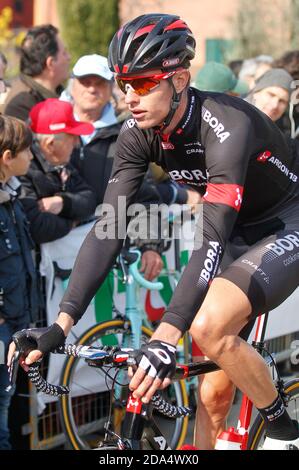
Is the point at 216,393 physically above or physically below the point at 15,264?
below

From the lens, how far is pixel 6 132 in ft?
15.8

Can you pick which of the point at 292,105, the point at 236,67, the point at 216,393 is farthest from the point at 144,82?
the point at 236,67

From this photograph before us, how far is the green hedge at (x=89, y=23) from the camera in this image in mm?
18531

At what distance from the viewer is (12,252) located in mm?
4707

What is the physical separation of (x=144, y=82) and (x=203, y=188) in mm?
759

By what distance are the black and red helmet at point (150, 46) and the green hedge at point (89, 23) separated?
600 inches

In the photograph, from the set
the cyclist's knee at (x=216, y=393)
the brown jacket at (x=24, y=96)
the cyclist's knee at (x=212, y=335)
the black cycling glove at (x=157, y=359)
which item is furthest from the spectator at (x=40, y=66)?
the black cycling glove at (x=157, y=359)

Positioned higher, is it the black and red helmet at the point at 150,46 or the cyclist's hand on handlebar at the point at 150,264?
the black and red helmet at the point at 150,46

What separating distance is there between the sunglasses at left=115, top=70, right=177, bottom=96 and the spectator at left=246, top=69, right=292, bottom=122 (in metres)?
3.45

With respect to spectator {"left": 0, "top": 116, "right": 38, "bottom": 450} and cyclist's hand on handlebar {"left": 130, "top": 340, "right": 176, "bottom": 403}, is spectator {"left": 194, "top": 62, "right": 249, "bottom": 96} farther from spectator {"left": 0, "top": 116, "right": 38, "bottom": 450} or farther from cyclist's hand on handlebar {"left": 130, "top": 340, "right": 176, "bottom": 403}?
cyclist's hand on handlebar {"left": 130, "top": 340, "right": 176, "bottom": 403}

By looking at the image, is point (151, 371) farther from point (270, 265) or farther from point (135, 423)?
point (270, 265)

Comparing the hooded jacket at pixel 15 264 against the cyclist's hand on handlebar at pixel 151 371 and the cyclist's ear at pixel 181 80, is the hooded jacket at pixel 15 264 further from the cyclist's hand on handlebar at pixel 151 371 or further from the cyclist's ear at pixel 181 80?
the cyclist's hand on handlebar at pixel 151 371

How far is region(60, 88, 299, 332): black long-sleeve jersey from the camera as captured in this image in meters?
3.27

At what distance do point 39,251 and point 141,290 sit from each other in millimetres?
972
